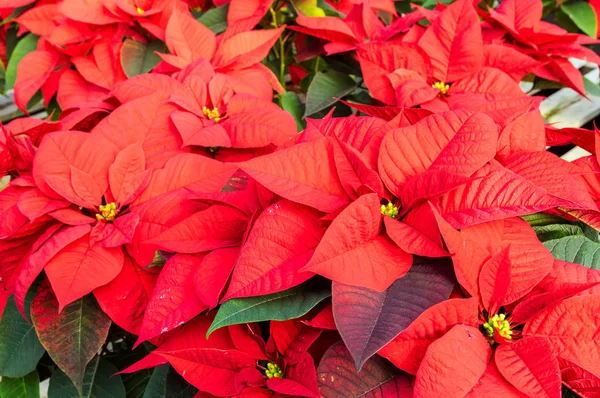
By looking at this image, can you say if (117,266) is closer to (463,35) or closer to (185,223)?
(185,223)

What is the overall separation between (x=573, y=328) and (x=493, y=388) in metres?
0.08

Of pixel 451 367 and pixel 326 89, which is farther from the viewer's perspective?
pixel 326 89

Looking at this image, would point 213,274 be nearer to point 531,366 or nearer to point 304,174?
point 304,174

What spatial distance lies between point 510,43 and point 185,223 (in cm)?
63

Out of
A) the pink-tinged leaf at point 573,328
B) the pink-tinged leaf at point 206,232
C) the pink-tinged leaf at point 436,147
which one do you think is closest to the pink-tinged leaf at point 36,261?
the pink-tinged leaf at point 206,232

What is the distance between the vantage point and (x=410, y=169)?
473 mm

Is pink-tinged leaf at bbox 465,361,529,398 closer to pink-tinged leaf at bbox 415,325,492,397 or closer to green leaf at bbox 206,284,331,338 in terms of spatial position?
pink-tinged leaf at bbox 415,325,492,397

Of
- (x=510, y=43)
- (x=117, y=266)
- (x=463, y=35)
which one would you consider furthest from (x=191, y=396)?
(x=510, y=43)

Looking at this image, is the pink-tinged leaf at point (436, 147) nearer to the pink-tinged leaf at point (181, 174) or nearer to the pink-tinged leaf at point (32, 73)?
the pink-tinged leaf at point (181, 174)

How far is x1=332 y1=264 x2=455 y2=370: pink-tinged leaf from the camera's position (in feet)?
1.24

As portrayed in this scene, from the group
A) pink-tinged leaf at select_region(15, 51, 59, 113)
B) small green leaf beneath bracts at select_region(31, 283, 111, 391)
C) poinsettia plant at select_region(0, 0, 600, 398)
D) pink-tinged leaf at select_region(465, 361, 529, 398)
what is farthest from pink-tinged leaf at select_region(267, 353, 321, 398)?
pink-tinged leaf at select_region(15, 51, 59, 113)

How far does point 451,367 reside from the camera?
38cm

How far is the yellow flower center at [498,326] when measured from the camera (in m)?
0.43

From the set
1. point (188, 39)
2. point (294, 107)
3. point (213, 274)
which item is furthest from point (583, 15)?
point (213, 274)
